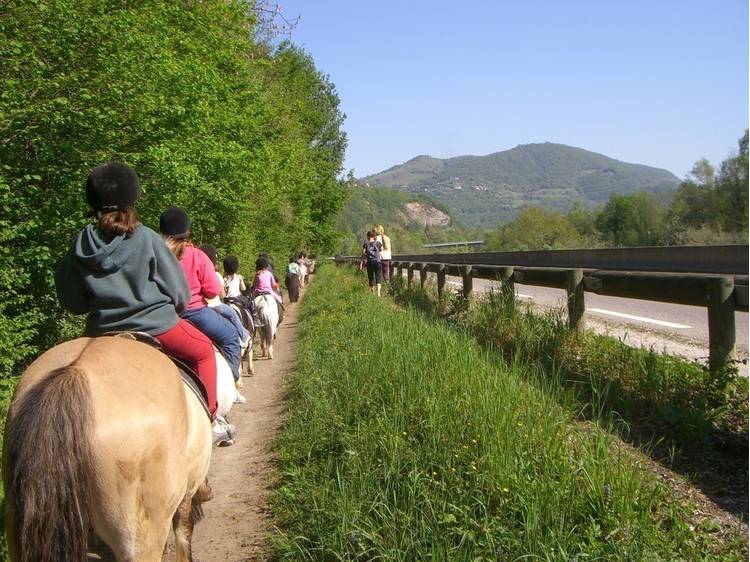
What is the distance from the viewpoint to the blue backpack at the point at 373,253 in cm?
1762

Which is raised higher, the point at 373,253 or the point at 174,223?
the point at 174,223

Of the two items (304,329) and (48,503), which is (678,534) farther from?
(304,329)

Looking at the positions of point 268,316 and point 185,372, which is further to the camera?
point 268,316

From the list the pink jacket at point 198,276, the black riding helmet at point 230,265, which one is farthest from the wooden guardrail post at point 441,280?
the pink jacket at point 198,276

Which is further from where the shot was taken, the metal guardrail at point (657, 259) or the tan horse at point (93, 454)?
the metal guardrail at point (657, 259)

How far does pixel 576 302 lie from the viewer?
7.85 meters

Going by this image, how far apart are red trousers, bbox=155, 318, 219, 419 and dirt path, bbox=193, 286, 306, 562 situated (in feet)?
2.96

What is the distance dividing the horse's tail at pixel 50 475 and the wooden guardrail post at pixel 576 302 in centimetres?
616

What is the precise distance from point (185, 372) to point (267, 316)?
28.4 ft

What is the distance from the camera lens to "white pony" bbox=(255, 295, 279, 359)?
42.0ft

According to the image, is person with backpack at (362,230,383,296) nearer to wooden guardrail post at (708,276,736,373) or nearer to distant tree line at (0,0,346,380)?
distant tree line at (0,0,346,380)

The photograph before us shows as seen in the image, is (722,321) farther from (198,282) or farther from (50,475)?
(50,475)

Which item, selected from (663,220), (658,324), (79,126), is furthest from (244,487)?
(663,220)

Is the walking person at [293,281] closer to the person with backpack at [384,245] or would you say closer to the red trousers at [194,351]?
the person with backpack at [384,245]
